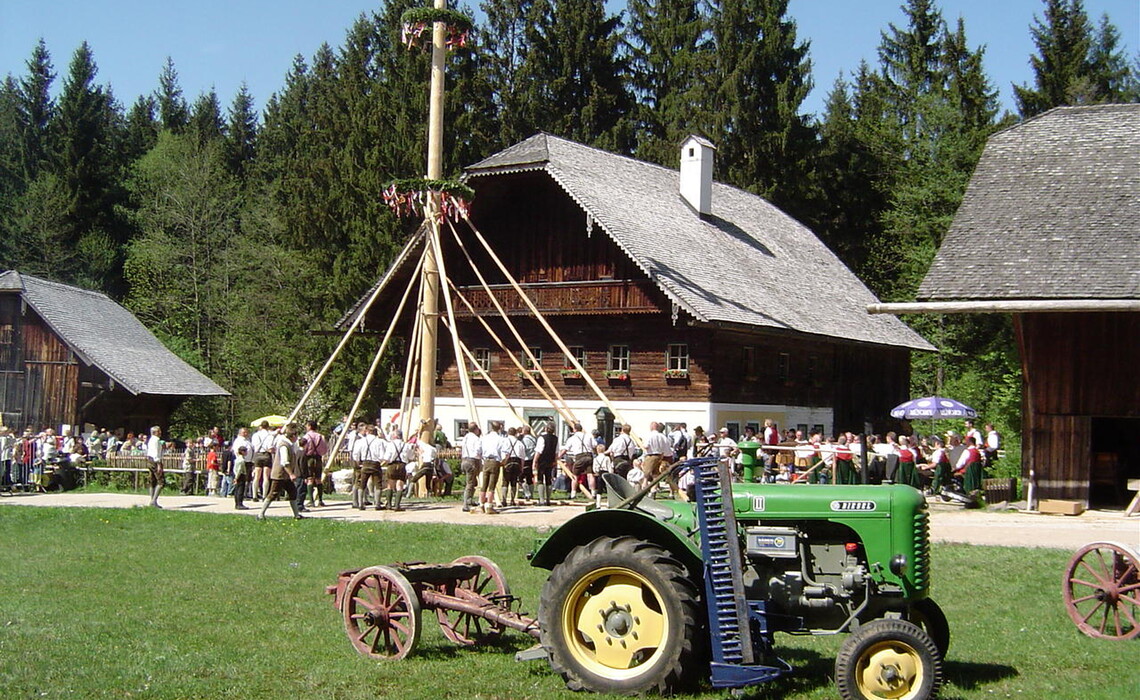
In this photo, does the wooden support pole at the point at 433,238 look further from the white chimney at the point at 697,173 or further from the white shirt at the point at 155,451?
the white chimney at the point at 697,173

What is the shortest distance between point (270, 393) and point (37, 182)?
17977mm

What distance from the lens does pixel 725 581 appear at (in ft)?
28.0

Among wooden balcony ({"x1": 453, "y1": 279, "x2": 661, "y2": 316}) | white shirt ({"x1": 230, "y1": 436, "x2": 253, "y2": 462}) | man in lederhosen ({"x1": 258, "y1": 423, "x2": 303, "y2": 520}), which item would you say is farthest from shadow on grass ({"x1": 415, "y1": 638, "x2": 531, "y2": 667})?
wooden balcony ({"x1": 453, "y1": 279, "x2": 661, "y2": 316})

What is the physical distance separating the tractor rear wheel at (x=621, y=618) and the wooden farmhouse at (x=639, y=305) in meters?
21.3

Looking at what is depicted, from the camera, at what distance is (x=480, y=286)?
119 feet

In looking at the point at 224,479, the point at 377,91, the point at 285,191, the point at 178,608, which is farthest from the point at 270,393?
the point at 178,608

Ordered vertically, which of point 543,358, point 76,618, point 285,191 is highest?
point 285,191

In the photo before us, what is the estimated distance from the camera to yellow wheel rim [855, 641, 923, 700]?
27.2ft

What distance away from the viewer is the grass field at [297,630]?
8.92m

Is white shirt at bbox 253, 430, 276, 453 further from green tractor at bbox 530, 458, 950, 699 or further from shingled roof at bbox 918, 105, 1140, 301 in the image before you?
green tractor at bbox 530, 458, 950, 699

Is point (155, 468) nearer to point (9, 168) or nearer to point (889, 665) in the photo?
point (889, 665)

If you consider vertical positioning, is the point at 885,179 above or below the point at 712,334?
above

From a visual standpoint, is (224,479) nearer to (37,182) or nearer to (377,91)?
(377,91)

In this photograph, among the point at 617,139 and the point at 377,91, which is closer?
the point at 377,91
